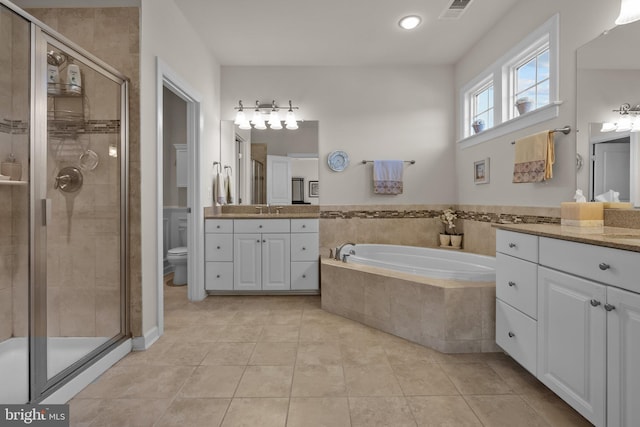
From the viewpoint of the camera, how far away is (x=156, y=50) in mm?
2336

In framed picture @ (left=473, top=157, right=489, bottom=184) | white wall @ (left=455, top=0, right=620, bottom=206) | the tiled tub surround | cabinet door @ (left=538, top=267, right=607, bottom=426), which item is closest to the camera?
cabinet door @ (left=538, top=267, right=607, bottom=426)

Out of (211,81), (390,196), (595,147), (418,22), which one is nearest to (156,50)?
(211,81)

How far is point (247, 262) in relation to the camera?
3406mm

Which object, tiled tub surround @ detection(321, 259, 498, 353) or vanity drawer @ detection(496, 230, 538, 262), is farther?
tiled tub surround @ detection(321, 259, 498, 353)

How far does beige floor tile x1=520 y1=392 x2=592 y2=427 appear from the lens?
4.80 feet

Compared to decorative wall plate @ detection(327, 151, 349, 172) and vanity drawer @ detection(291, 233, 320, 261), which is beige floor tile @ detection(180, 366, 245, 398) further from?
decorative wall plate @ detection(327, 151, 349, 172)

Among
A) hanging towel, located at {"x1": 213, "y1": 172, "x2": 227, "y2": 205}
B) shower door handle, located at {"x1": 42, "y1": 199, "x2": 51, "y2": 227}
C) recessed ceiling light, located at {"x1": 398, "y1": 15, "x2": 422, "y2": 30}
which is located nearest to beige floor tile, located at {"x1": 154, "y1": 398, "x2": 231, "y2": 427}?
shower door handle, located at {"x1": 42, "y1": 199, "x2": 51, "y2": 227}

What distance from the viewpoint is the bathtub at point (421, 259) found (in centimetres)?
263

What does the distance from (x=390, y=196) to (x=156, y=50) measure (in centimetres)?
267

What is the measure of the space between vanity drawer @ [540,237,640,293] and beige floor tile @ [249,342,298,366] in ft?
5.02

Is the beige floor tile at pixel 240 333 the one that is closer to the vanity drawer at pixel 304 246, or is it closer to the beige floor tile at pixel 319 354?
the beige floor tile at pixel 319 354

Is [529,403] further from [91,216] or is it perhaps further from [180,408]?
[91,216]

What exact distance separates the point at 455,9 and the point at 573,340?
2.51 metres

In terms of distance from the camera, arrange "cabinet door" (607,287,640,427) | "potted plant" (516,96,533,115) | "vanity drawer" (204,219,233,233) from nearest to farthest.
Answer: "cabinet door" (607,287,640,427)
"potted plant" (516,96,533,115)
"vanity drawer" (204,219,233,233)
